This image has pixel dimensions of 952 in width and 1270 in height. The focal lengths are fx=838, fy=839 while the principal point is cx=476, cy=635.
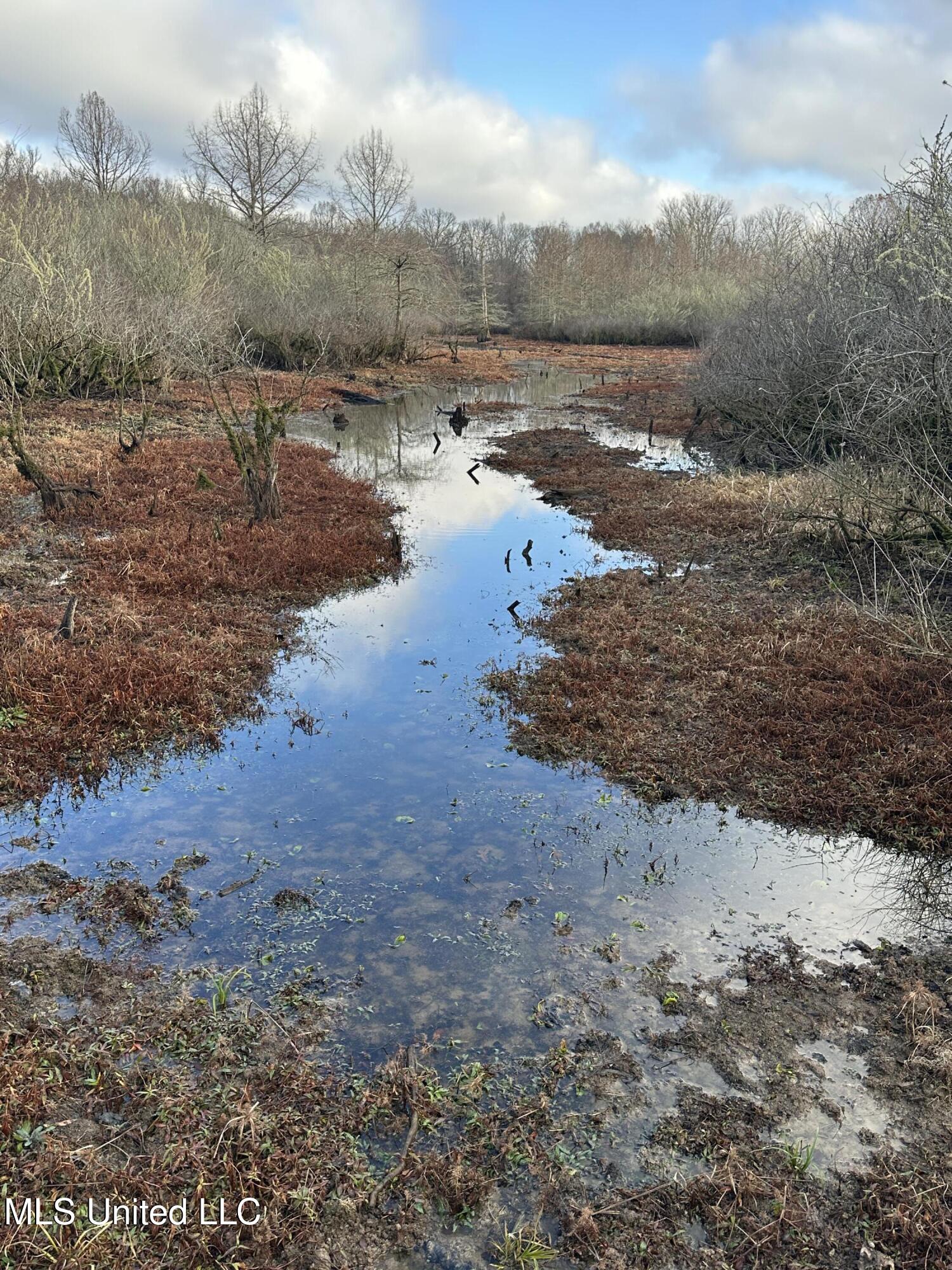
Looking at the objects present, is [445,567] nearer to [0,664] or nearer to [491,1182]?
[0,664]

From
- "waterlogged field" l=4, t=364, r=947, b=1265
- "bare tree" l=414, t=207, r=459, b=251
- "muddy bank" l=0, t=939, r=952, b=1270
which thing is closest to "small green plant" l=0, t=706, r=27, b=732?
"waterlogged field" l=4, t=364, r=947, b=1265

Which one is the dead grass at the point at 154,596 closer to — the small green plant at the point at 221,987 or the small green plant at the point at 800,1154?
the small green plant at the point at 221,987

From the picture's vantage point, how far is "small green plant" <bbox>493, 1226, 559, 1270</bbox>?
3635 mm

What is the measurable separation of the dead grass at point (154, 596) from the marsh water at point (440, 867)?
68 cm

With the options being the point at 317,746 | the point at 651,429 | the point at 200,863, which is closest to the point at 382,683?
the point at 317,746

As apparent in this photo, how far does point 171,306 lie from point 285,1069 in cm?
2504

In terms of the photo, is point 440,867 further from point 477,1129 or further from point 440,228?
point 440,228

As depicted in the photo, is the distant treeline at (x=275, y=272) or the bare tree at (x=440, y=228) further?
the bare tree at (x=440, y=228)

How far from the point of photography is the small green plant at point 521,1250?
3.63 metres

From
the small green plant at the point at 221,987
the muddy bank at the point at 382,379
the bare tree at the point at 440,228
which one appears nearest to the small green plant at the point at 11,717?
the small green plant at the point at 221,987

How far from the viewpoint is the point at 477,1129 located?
4.26 m

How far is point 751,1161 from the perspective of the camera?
407 centimetres

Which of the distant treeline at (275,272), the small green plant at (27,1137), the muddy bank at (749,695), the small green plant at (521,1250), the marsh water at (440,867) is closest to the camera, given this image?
the small green plant at (521,1250)

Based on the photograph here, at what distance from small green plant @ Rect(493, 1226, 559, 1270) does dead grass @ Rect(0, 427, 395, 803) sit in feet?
18.3
